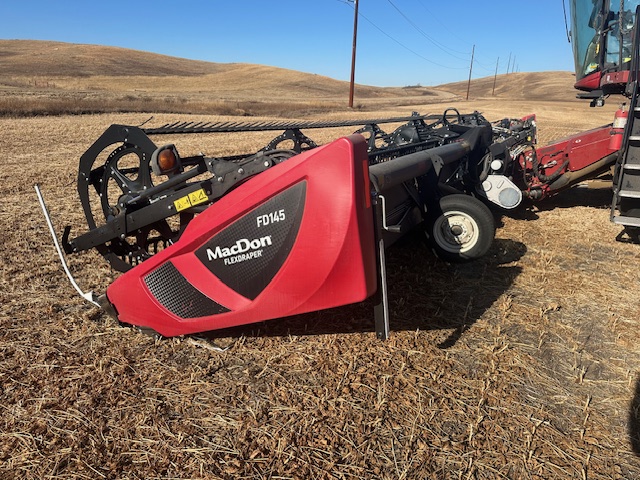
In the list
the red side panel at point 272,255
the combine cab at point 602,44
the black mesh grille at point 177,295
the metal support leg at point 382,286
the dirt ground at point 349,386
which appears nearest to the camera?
the dirt ground at point 349,386

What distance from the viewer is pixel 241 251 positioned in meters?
2.64

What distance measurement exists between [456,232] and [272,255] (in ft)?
7.48

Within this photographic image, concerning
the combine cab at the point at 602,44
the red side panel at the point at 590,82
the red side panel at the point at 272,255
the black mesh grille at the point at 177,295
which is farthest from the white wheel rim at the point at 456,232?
the red side panel at the point at 590,82

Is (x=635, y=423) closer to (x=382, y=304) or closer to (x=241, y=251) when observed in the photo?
(x=382, y=304)

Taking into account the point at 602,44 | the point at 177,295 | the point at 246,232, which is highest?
the point at 602,44

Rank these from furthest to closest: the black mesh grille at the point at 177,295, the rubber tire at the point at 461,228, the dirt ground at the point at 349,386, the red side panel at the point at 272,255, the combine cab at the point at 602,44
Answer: the combine cab at the point at 602,44, the rubber tire at the point at 461,228, the black mesh grille at the point at 177,295, the red side panel at the point at 272,255, the dirt ground at the point at 349,386

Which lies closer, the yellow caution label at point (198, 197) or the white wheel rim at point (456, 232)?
the yellow caution label at point (198, 197)

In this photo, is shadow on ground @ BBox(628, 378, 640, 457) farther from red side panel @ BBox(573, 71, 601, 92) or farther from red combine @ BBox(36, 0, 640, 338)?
red side panel @ BBox(573, 71, 601, 92)

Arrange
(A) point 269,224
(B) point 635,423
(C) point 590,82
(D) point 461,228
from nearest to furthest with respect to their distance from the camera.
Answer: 1. (B) point 635,423
2. (A) point 269,224
3. (D) point 461,228
4. (C) point 590,82

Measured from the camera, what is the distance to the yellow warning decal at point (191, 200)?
2.86 meters

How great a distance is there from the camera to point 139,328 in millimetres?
3084

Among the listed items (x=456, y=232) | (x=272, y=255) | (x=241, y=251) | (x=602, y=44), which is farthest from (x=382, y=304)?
(x=602, y=44)

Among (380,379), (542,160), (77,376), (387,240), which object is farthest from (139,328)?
(542,160)

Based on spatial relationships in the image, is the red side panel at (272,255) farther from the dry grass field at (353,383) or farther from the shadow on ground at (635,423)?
the shadow on ground at (635,423)
